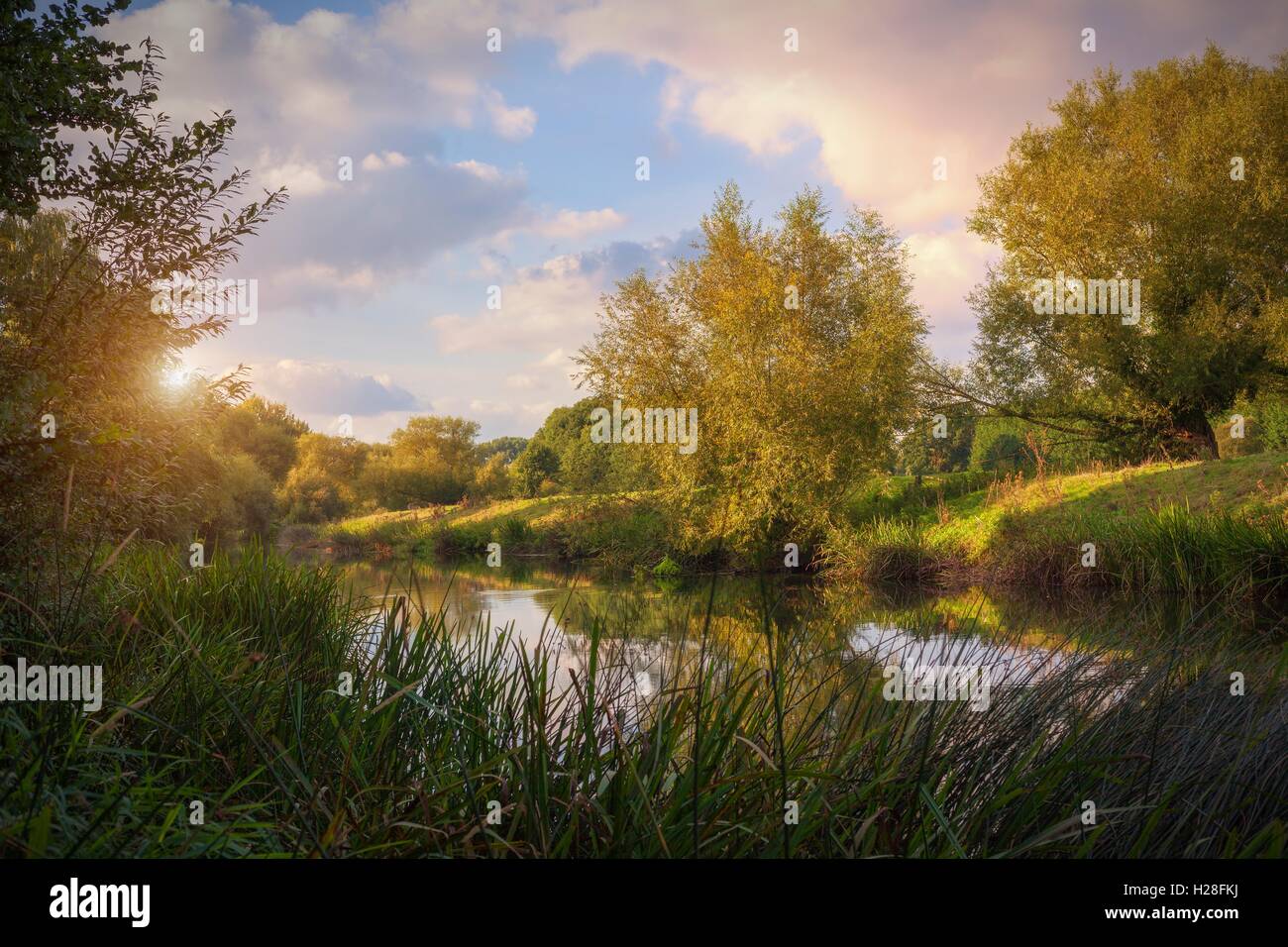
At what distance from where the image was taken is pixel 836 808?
6.88 ft

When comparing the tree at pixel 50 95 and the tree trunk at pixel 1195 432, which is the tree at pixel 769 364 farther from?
the tree at pixel 50 95

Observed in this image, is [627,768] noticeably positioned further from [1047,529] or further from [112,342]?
[1047,529]

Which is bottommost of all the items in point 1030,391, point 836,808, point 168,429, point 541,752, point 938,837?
point 938,837

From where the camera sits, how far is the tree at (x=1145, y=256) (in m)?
18.8

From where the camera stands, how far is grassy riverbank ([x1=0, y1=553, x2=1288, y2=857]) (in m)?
1.96

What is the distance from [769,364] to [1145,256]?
34.5 ft

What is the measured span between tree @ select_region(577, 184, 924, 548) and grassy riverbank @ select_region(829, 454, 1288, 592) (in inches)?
70.7

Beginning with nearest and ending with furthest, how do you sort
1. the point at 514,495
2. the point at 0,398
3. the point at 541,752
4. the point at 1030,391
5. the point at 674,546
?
the point at 541,752
the point at 0,398
the point at 674,546
the point at 1030,391
the point at 514,495

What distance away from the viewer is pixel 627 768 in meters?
2.13

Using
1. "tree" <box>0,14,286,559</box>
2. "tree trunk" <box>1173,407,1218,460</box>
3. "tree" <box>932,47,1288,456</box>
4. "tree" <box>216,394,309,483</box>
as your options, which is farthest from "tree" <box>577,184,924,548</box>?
"tree" <box>216,394,309,483</box>

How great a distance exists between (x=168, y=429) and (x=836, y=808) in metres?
4.57
